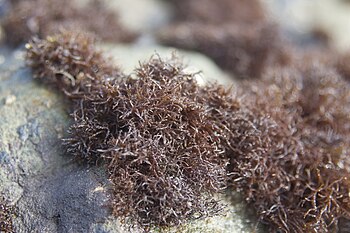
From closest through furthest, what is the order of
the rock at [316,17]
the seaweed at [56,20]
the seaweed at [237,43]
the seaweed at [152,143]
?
the seaweed at [152,143], the seaweed at [56,20], the seaweed at [237,43], the rock at [316,17]

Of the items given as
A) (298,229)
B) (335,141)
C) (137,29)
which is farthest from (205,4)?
(298,229)

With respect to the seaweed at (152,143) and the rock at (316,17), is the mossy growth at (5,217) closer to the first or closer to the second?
the seaweed at (152,143)

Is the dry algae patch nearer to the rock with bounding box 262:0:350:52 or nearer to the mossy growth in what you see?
the mossy growth

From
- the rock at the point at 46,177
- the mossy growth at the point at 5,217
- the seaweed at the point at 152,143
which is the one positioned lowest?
the mossy growth at the point at 5,217

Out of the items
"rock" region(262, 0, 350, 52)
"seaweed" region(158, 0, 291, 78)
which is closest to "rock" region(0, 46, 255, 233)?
Answer: "seaweed" region(158, 0, 291, 78)

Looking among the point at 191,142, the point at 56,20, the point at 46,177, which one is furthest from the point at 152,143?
the point at 56,20

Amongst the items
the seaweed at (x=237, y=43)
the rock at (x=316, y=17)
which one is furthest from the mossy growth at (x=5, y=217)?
the rock at (x=316, y=17)

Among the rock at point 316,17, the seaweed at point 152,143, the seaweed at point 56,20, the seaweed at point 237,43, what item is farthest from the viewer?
the rock at point 316,17
